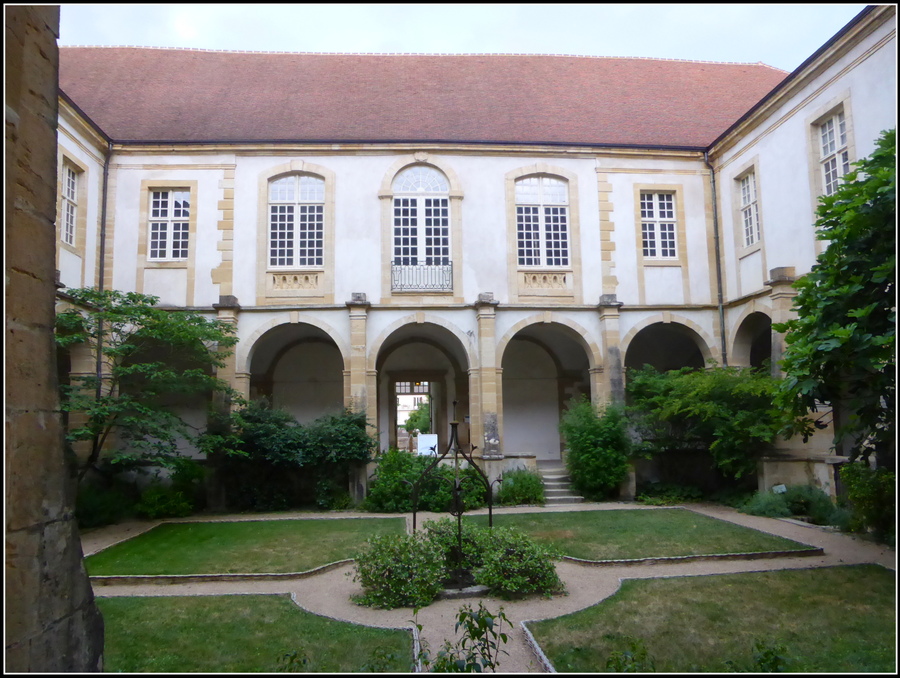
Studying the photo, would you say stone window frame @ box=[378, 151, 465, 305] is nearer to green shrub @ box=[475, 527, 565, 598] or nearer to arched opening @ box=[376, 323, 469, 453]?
arched opening @ box=[376, 323, 469, 453]

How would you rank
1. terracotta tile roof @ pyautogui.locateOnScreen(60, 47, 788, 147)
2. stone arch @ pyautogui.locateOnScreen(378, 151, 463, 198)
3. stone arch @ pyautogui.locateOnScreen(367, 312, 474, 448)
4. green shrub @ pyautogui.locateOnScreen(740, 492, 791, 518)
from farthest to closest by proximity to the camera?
stone arch @ pyautogui.locateOnScreen(367, 312, 474, 448), terracotta tile roof @ pyautogui.locateOnScreen(60, 47, 788, 147), stone arch @ pyautogui.locateOnScreen(378, 151, 463, 198), green shrub @ pyautogui.locateOnScreen(740, 492, 791, 518)

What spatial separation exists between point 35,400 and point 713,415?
40.6 feet

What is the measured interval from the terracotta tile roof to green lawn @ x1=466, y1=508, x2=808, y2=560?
29.3ft

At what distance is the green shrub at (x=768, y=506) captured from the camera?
38.4 feet

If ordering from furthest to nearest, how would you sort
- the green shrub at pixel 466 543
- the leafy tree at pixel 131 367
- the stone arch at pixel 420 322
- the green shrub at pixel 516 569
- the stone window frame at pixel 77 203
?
the stone arch at pixel 420 322
the stone window frame at pixel 77 203
the leafy tree at pixel 131 367
the green shrub at pixel 466 543
the green shrub at pixel 516 569

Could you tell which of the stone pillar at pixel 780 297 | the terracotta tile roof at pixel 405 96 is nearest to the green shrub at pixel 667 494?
the stone pillar at pixel 780 297

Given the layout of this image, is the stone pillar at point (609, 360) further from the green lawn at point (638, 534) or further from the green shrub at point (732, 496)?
the green lawn at point (638, 534)

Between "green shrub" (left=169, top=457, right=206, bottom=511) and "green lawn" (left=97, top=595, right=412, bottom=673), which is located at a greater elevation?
"green shrub" (left=169, top=457, right=206, bottom=511)

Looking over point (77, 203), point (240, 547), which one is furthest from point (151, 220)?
point (240, 547)

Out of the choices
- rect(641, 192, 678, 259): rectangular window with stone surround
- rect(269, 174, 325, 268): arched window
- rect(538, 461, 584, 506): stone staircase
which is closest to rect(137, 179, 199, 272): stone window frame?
rect(269, 174, 325, 268): arched window

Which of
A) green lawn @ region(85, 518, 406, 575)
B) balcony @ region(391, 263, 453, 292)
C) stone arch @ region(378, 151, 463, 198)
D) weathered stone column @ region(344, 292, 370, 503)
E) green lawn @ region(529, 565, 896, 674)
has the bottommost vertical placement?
green lawn @ region(85, 518, 406, 575)

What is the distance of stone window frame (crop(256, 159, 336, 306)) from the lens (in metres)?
15.3

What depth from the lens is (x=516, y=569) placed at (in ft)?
22.6

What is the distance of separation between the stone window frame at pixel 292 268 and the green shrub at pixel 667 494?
8.28 meters
